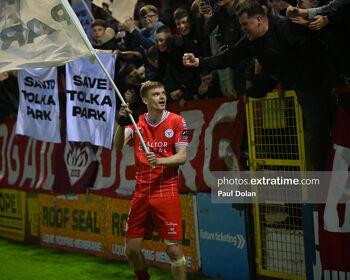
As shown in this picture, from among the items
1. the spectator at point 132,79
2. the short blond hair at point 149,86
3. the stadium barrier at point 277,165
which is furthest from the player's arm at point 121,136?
the spectator at point 132,79

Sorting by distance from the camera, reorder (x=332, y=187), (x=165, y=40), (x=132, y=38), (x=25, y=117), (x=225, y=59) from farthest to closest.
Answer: (x=25, y=117) → (x=132, y=38) → (x=165, y=40) → (x=225, y=59) → (x=332, y=187)

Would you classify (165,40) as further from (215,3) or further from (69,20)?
(69,20)

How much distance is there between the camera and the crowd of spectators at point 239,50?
213 inches

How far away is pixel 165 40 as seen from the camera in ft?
23.3

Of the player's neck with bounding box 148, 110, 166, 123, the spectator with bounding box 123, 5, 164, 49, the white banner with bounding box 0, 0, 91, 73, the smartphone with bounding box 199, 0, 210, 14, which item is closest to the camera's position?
the white banner with bounding box 0, 0, 91, 73

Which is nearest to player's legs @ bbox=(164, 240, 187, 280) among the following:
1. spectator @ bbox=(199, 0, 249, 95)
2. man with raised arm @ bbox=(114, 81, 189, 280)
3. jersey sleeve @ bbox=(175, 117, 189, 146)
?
man with raised arm @ bbox=(114, 81, 189, 280)

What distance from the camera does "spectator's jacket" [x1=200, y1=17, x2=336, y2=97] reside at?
17.9 ft

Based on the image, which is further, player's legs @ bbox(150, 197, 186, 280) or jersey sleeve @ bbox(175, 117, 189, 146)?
jersey sleeve @ bbox(175, 117, 189, 146)

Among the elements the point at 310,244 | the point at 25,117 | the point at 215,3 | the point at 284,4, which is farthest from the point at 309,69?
the point at 25,117

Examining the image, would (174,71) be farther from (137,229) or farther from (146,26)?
(137,229)

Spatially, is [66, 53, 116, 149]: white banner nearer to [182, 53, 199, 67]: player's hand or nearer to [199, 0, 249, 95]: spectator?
[199, 0, 249, 95]: spectator

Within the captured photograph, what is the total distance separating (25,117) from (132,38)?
2.43 m

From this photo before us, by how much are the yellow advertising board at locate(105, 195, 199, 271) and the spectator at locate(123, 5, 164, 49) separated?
2095 mm

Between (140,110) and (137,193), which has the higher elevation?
(140,110)
